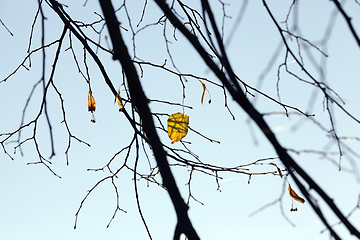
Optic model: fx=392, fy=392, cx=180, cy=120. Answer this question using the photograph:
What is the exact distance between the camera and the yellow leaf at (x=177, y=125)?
164 centimetres

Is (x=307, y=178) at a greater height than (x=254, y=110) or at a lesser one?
lesser

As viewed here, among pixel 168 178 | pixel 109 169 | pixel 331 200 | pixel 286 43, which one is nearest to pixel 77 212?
pixel 109 169

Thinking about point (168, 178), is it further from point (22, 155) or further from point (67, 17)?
point (22, 155)

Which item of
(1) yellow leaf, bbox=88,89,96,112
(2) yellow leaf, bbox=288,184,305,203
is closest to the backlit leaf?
(1) yellow leaf, bbox=88,89,96,112

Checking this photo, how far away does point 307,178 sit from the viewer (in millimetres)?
716

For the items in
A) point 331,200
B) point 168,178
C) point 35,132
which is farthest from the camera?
point 35,132

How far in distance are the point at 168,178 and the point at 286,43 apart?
1.92 feet

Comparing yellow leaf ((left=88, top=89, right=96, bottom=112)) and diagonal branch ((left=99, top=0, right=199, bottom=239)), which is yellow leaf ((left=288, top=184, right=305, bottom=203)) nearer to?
diagonal branch ((left=99, top=0, right=199, bottom=239))

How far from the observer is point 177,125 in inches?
64.9

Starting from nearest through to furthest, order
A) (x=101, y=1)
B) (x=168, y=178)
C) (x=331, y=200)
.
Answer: (x=331, y=200) < (x=168, y=178) < (x=101, y=1)

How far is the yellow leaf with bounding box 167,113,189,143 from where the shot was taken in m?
1.64

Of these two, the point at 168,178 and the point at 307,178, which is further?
the point at 168,178

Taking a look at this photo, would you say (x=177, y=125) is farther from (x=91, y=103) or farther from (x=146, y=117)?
(x=91, y=103)

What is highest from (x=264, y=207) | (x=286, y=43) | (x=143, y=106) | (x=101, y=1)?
(x=101, y=1)
